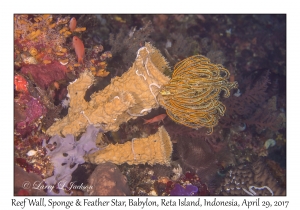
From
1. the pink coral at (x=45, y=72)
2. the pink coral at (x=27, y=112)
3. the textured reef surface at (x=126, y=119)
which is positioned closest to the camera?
the textured reef surface at (x=126, y=119)

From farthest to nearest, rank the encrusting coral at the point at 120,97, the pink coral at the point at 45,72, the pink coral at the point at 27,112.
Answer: the pink coral at the point at 45,72 < the pink coral at the point at 27,112 < the encrusting coral at the point at 120,97

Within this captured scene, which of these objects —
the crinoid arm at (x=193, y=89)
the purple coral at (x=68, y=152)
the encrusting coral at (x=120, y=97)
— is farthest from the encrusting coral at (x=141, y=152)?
the crinoid arm at (x=193, y=89)

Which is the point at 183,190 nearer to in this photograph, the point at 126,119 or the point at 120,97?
the point at 126,119

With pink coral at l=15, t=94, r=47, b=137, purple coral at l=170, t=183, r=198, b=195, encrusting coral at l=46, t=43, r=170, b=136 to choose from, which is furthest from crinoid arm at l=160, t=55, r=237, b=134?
pink coral at l=15, t=94, r=47, b=137

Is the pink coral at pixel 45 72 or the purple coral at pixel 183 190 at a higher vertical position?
the pink coral at pixel 45 72

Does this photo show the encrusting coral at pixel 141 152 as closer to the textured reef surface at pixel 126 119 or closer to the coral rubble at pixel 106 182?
the textured reef surface at pixel 126 119

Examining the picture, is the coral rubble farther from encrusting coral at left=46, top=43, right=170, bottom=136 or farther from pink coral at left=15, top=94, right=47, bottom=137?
pink coral at left=15, top=94, right=47, bottom=137
